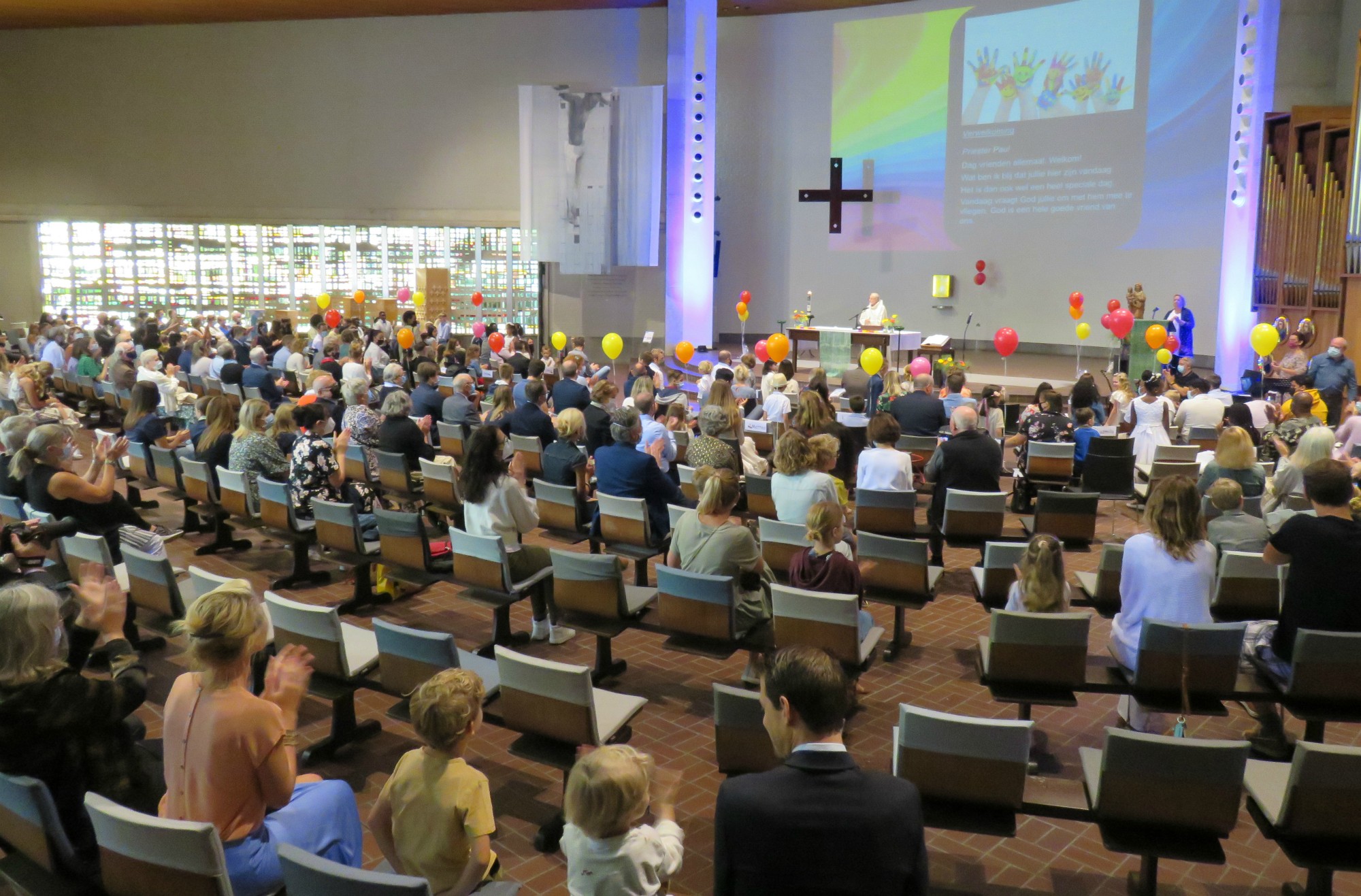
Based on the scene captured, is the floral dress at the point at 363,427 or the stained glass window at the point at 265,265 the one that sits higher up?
the stained glass window at the point at 265,265

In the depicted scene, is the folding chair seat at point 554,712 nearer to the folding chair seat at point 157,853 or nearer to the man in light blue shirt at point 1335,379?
the folding chair seat at point 157,853

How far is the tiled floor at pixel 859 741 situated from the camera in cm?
376

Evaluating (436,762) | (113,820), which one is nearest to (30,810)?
(113,820)

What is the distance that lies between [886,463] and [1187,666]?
2.82 m

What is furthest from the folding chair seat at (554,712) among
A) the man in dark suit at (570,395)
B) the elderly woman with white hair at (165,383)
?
the elderly woman with white hair at (165,383)

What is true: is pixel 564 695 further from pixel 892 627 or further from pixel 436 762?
pixel 892 627

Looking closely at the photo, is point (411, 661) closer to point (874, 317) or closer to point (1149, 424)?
point (1149, 424)

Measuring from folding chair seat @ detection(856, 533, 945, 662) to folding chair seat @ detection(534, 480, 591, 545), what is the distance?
2067mm

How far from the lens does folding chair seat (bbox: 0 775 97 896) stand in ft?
9.30

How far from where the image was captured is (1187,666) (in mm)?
4141

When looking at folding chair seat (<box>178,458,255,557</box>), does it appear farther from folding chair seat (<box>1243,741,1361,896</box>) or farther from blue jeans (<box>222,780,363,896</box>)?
folding chair seat (<box>1243,741,1361,896</box>)

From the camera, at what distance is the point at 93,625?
Result: 3307mm

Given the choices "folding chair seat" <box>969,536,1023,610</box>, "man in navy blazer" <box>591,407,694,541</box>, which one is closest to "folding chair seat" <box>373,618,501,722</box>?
"man in navy blazer" <box>591,407,694,541</box>

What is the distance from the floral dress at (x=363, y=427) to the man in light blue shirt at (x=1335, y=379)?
31.6 ft
